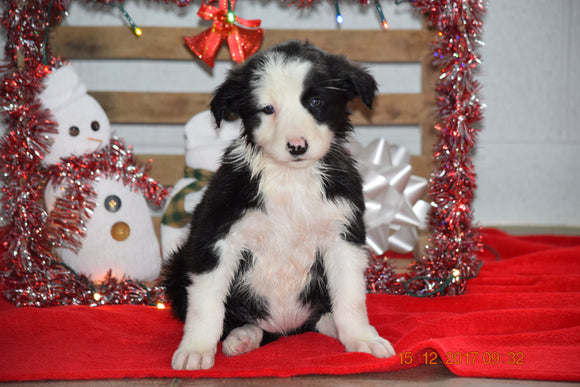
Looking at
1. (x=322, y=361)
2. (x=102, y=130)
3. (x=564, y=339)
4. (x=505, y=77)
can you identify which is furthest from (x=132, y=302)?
(x=505, y=77)

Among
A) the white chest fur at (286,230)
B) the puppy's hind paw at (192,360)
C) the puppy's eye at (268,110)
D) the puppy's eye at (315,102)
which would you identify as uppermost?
the puppy's eye at (315,102)

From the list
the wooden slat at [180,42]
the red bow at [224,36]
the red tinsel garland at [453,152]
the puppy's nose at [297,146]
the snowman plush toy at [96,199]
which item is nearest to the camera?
the puppy's nose at [297,146]

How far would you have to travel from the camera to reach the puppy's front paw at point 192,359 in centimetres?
192

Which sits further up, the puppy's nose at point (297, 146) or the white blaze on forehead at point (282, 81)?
the white blaze on forehead at point (282, 81)

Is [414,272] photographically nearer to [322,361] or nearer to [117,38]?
[322,361]

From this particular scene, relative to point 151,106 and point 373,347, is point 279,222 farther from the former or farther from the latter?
point 151,106

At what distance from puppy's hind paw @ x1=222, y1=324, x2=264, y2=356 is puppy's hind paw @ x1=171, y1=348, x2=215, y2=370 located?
14cm

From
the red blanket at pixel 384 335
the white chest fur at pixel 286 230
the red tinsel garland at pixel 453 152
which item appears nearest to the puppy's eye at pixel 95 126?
the red blanket at pixel 384 335

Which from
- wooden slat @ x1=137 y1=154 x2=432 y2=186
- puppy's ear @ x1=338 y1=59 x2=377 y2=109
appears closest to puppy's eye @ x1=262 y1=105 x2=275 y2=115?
puppy's ear @ x1=338 y1=59 x2=377 y2=109

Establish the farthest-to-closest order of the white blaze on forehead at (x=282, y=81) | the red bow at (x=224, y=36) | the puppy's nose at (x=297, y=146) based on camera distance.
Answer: the red bow at (x=224, y=36) < the white blaze on forehead at (x=282, y=81) < the puppy's nose at (x=297, y=146)

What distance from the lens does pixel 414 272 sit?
2938mm

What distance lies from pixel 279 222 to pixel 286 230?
1.6 inches

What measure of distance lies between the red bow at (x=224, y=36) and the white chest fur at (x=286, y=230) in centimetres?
132
